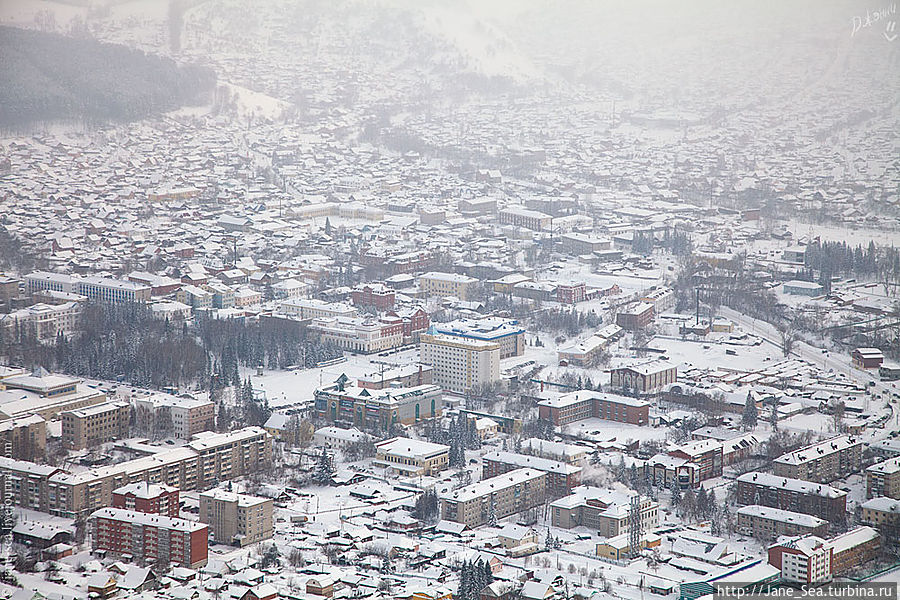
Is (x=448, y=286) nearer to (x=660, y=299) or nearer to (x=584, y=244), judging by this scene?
(x=660, y=299)

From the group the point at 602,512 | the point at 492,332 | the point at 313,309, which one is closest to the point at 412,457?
the point at 602,512

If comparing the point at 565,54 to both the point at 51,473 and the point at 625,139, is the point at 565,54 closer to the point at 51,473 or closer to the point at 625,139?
the point at 625,139

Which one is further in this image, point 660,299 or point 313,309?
point 660,299

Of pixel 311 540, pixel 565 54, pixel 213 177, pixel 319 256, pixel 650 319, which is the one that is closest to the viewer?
pixel 311 540

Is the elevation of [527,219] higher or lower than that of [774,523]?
higher

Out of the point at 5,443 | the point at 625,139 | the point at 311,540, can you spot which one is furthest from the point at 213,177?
the point at 311,540

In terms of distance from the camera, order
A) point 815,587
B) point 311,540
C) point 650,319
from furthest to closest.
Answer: point 650,319
point 311,540
point 815,587
